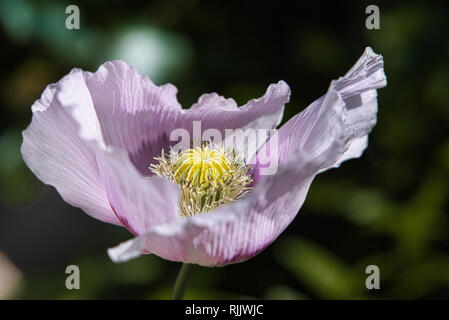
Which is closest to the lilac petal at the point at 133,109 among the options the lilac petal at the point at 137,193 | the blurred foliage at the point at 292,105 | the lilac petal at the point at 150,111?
the lilac petal at the point at 150,111

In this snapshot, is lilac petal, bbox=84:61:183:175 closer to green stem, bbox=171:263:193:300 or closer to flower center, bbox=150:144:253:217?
flower center, bbox=150:144:253:217

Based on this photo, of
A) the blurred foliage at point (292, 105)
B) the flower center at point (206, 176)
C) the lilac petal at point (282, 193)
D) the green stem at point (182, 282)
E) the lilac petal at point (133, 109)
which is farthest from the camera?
the blurred foliage at point (292, 105)

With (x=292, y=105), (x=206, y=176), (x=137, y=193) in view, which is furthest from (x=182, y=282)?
(x=292, y=105)

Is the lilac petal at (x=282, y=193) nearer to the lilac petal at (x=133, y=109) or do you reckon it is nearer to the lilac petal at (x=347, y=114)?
the lilac petal at (x=347, y=114)

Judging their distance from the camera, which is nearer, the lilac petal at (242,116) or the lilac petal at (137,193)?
the lilac petal at (137,193)

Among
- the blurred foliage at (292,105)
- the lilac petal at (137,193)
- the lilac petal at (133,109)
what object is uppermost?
the blurred foliage at (292,105)

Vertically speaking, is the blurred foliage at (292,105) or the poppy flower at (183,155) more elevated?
the blurred foliage at (292,105)
